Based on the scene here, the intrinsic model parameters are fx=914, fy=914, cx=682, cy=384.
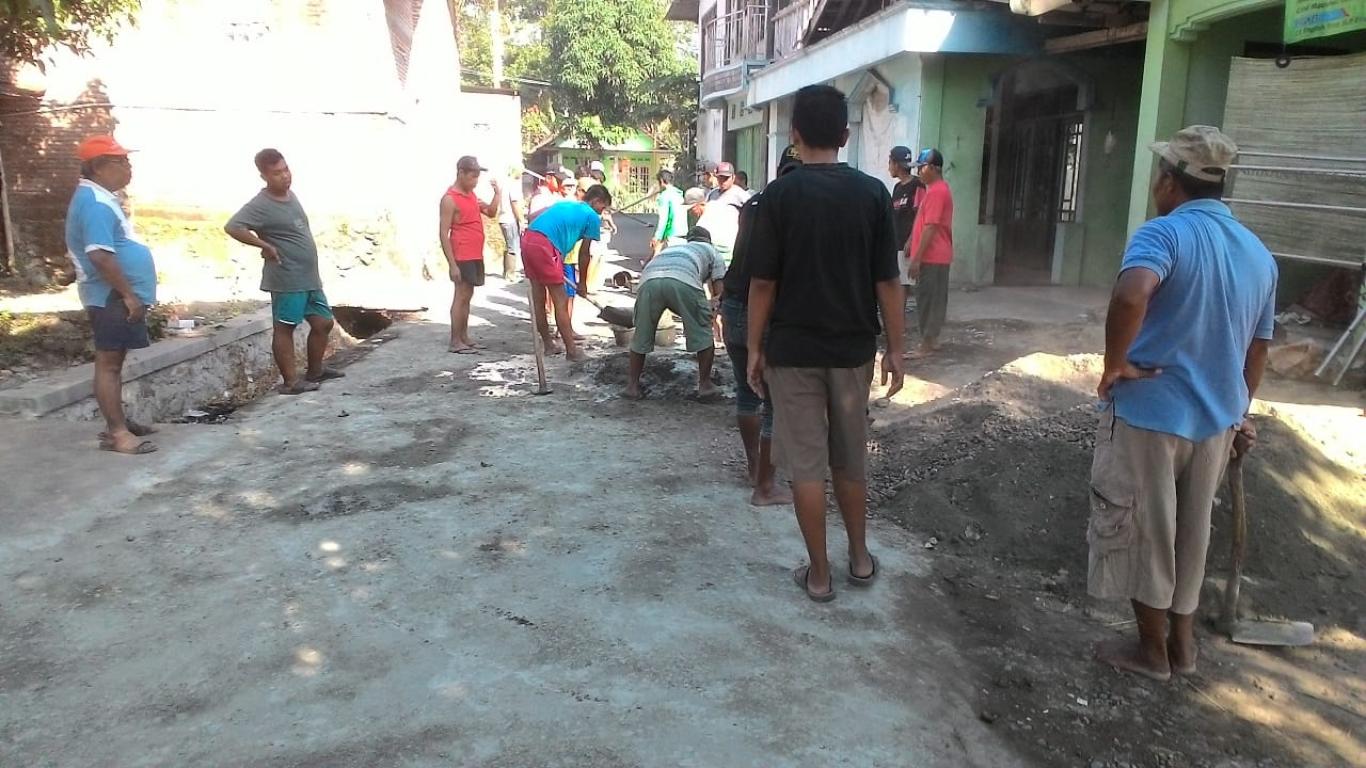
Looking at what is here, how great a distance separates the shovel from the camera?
3205mm

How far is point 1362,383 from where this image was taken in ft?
19.2

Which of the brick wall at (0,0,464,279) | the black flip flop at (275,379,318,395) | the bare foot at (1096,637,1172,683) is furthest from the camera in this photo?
the brick wall at (0,0,464,279)

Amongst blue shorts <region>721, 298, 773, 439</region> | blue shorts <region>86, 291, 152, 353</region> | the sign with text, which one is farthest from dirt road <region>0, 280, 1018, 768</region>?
the sign with text

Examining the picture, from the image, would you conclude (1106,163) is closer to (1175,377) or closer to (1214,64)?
(1214,64)

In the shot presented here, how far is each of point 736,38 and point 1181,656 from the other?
21.4 meters

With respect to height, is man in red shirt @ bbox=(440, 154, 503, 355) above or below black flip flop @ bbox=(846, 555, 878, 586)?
above

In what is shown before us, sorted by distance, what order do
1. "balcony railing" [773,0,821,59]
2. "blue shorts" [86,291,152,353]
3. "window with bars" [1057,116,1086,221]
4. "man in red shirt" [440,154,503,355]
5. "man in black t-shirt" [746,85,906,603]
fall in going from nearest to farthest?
1. "man in black t-shirt" [746,85,906,603]
2. "blue shorts" [86,291,152,353]
3. "man in red shirt" [440,154,503,355]
4. "window with bars" [1057,116,1086,221]
5. "balcony railing" [773,0,821,59]

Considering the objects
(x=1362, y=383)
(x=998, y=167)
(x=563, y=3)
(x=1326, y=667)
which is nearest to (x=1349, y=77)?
(x=1362, y=383)

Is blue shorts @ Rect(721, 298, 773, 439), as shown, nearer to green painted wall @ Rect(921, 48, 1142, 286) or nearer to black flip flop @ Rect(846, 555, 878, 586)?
black flip flop @ Rect(846, 555, 878, 586)

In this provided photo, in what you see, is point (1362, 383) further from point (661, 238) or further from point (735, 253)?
point (661, 238)

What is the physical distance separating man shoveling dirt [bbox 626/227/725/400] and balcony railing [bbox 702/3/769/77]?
594 inches

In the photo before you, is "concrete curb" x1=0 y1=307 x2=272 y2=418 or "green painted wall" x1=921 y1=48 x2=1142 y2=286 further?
"green painted wall" x1=921 y1=48 x2=1142 y2=286

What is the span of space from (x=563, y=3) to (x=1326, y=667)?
32250mm

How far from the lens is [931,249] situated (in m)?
7.25
